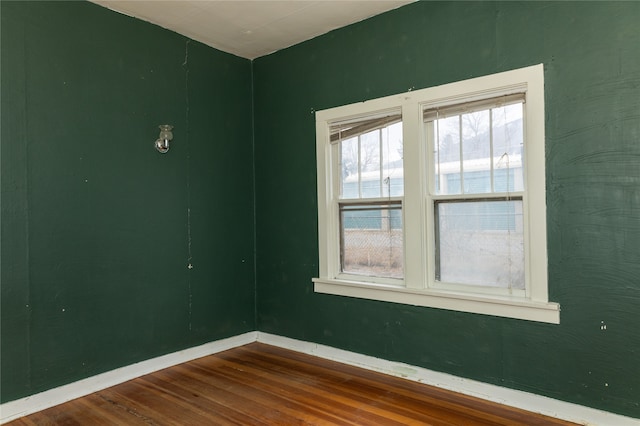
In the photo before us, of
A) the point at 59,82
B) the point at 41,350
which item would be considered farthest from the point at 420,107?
the point at 41,350

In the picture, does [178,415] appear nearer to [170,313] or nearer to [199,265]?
[170,313]

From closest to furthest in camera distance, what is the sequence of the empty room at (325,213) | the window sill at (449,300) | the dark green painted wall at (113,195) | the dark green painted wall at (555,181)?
the dark green painted wall at (555,181), the empty room at (325,213), the window sill at (449,300), the dark green painted wall at (113,195)

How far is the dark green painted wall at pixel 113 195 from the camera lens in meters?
2.95

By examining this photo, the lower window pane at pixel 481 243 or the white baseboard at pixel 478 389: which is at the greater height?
the lower window pane at pixel 481 243

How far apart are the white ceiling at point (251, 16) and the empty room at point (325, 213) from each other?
25mm

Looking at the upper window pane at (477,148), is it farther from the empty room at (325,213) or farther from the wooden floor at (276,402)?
the wooden floor at (276,402)

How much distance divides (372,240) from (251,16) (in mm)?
2107

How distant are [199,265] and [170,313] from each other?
49cm

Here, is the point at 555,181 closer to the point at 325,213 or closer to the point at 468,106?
the point at 468,106

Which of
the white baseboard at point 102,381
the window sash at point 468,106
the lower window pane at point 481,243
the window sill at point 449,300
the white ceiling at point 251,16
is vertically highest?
the white ceiling at point 251,16

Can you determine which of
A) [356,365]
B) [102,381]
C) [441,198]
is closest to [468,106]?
[441,198]

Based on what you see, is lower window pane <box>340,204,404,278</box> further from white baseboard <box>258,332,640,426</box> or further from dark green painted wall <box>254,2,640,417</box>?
white baseboard <box>258,332,640,426</box>

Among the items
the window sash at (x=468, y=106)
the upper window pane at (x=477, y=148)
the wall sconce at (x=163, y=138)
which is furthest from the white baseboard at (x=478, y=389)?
the wall sconce at (x=163, y=138)

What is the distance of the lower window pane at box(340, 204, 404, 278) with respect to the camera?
11.8ft
